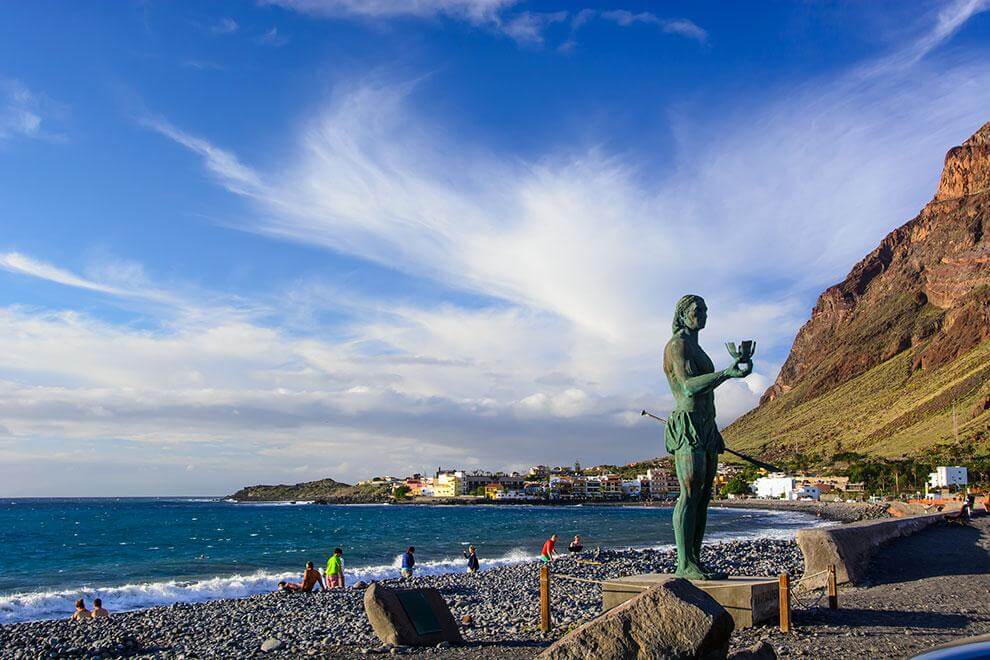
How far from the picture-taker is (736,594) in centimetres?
1038

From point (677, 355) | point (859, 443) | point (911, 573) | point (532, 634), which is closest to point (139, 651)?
point (532, 634)

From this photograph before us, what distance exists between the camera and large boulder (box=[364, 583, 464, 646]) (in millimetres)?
11906

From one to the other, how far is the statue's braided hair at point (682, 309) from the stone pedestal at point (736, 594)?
3.13 meters

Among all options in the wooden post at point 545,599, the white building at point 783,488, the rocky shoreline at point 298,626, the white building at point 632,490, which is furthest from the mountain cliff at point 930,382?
the wooden post at point 545,599

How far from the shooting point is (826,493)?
5017 inches

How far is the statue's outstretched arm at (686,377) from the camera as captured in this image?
9938 mm

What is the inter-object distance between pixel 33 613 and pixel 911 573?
2516cm

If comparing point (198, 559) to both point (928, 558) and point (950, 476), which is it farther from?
point (950, 476)

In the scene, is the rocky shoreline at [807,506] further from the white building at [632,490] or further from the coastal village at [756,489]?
the white building at [632,490]

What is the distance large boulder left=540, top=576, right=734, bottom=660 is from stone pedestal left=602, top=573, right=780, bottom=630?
8.28 ft

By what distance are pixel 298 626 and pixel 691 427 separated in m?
10.3

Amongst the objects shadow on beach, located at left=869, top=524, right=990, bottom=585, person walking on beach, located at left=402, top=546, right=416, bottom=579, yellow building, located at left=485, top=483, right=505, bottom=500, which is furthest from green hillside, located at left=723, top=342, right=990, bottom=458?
person walking on beach, located at left=402, top=546, right=416, bottom=579

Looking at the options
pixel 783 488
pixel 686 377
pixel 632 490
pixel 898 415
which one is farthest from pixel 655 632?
pixel 632 490

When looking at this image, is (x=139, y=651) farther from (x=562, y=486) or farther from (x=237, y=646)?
(x=562, y=486)
